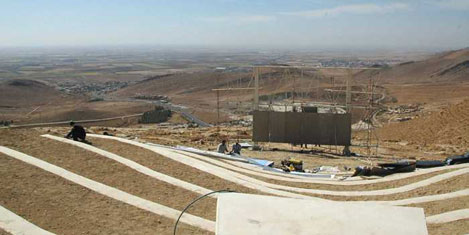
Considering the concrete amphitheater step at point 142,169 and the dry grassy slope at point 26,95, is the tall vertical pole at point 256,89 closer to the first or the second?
the concrete amphitheater step at point 142,169

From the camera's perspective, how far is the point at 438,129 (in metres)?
31.4

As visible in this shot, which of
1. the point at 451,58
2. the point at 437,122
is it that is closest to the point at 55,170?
the point at 437,122

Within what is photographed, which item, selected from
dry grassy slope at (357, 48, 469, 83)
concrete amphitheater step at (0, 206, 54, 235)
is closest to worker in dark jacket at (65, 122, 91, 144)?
concrete amphitheater step at (0, 206, 54, 235)

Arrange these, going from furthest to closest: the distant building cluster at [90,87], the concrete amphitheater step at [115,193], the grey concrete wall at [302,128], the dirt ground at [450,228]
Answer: the distant building cluster at [90,87]
the grey concrete wall at [302,128]
the concrete amphitheater step at [115,193]
the dirt ground at [450,228]

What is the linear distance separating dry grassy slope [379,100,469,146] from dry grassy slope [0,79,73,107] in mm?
66793

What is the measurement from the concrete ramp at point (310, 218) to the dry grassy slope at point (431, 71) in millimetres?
86439

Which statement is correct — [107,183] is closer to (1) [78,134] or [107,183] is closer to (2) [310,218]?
(1) [78,134]

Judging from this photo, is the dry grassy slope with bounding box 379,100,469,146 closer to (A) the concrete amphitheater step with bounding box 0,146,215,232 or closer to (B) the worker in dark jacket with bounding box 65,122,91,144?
(A) the concrete amphitheater step with bounding box 0,146,215,232

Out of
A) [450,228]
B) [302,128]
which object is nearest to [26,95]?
[302,128]

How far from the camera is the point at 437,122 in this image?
108 ft

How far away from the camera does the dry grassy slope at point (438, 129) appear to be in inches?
1134

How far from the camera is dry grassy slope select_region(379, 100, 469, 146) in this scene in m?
28.8

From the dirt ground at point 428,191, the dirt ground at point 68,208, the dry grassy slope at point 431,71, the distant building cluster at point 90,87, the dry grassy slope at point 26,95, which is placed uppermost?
the dirt ground at point 68,208

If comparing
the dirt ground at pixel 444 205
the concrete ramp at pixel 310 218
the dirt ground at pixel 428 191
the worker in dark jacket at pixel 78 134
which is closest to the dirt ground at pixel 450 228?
the dirt ground at pixel 444 205
